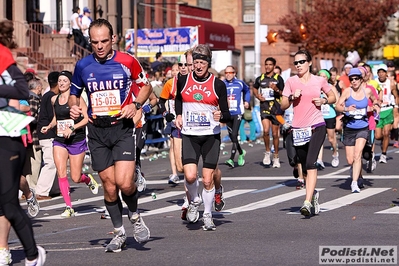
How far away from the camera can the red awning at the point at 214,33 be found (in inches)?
1882

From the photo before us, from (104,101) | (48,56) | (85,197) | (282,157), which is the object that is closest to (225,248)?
(104,101)

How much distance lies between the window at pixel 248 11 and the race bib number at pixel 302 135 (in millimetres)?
54685

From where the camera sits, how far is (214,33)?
163 feet

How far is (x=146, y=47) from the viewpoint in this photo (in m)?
41.2

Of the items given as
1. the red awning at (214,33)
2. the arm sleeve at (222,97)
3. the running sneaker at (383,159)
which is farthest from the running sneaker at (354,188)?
the red awning at (214,33)

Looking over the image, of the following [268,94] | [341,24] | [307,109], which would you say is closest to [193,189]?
[307,109]

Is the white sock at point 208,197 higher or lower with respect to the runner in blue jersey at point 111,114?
lower

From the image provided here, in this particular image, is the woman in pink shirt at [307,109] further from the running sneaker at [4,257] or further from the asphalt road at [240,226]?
the running sneaker at [4,257]

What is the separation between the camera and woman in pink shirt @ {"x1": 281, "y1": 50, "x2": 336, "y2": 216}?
12.8 meters

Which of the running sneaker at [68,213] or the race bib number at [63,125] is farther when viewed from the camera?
the race bib number at [63,125]

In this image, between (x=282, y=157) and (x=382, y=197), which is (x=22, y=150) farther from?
(x=282, y=157)

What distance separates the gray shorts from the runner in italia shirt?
23.2 feet

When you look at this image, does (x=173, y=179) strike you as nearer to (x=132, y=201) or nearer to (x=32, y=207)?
(x=32, y=207)

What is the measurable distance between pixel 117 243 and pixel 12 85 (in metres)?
2.29
